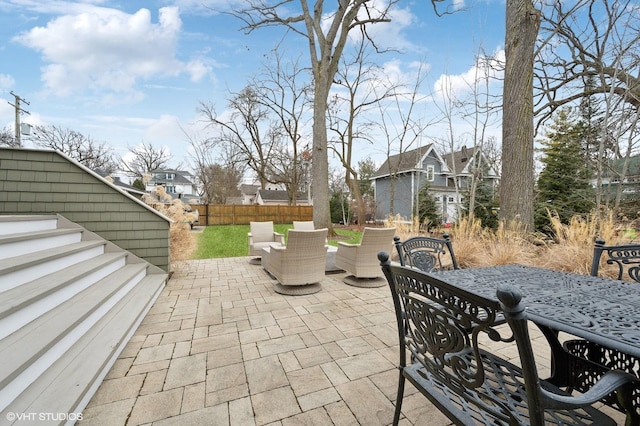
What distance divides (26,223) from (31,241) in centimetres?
57

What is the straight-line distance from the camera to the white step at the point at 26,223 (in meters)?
2.87

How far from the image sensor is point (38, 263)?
2516mm

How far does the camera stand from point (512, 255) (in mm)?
3902

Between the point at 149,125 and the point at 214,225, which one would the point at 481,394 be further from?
the point at 149,125

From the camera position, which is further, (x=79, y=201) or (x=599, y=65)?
(x=599, y=65)

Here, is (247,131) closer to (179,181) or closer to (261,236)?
(261,236)

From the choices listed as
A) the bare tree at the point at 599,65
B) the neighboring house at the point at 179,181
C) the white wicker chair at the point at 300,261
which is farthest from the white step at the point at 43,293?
the neighboring house at the point at 179,181

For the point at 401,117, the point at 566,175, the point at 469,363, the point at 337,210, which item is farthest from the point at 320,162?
the point at 337,210

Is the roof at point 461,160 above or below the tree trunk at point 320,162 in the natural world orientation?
above

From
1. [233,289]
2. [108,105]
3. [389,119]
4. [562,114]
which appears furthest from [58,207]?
[562,114]

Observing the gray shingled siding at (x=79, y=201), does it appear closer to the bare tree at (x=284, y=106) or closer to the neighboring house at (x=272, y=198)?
the bare tree at (x=284, y=106)

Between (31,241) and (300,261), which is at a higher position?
(31,241)

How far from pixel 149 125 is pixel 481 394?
951 inches

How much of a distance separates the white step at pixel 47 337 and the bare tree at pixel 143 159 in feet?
94.3
